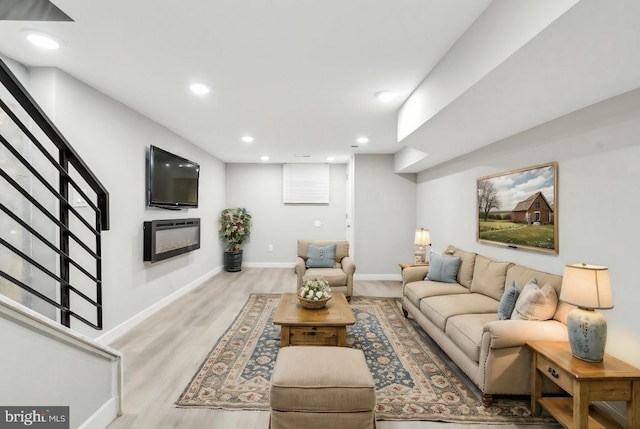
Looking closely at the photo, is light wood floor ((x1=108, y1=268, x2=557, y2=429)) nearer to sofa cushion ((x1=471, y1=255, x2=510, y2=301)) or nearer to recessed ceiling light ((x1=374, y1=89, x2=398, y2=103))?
sofa cushion ((x1=471, y1=255, x2=510, y2=301))

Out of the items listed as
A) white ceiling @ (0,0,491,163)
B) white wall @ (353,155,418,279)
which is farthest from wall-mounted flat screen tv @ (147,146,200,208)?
white wall @ (353,155,418,279)

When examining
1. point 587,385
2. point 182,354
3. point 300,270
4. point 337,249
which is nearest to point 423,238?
point 337,249

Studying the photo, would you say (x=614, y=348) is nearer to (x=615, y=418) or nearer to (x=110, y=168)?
(x=615, y=418)

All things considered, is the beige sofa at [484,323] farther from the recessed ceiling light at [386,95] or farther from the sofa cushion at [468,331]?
the recessed ceiling light at [386,95]

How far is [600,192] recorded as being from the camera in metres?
2.04

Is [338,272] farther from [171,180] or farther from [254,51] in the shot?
[254,51]

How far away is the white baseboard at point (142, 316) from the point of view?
2936mm

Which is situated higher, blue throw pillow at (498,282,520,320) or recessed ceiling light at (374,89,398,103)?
recessed ceiling light at (374,89,398,103)

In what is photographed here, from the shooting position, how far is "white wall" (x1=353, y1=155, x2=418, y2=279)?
5.68 meters

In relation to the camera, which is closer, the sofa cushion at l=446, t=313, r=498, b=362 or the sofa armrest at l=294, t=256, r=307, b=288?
the sofa cushion at l=446, t=313, r=498, b=362

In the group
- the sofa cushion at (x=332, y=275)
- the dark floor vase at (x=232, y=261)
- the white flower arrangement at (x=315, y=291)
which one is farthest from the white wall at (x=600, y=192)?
the dark floor vase at (x=232, y=261)

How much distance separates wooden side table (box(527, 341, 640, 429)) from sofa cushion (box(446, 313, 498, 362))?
381 mm

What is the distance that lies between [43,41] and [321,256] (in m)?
3.82

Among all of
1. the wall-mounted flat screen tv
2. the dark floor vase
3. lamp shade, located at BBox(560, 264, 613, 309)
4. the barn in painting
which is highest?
the wall-mounted flat screen tv
